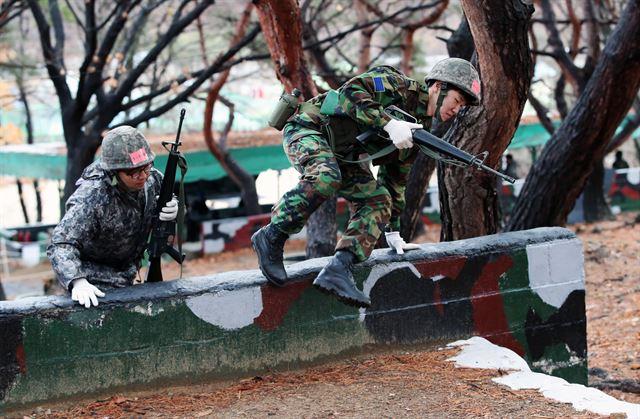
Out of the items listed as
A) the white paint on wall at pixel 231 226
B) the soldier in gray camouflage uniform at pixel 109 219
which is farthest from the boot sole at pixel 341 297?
the white paint on wall at pixel 231 226

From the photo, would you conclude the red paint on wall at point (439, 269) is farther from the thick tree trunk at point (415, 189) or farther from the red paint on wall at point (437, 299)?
the thick tree trunk at point (415, 189)

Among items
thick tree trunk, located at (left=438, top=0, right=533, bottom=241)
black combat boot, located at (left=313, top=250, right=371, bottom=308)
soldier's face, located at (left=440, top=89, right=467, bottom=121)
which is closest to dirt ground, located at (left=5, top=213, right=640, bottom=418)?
black combat boot, located at (left=313, top=250, right=371, bottom=308)

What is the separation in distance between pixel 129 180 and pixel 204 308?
81 cm

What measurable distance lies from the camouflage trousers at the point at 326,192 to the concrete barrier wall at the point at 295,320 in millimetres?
351

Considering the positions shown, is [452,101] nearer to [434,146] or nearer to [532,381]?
[434,146]

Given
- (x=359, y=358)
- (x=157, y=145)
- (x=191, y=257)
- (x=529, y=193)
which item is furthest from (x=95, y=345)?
(x=157, y=145)

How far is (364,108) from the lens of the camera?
474cm

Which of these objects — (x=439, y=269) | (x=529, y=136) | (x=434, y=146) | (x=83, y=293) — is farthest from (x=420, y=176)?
(x=529, y=136)

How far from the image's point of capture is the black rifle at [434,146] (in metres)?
4.75

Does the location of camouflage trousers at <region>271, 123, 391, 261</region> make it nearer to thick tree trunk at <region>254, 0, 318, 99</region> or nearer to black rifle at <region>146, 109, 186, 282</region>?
black rifle at <region>146, 109, 186, 282</region>

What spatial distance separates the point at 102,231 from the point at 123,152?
0.47 m

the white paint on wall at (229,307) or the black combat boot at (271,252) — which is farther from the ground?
the black combat boot at (271,252)

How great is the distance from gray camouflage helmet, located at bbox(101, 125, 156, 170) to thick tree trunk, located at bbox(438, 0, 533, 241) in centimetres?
250

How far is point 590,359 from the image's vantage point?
7938 mm
